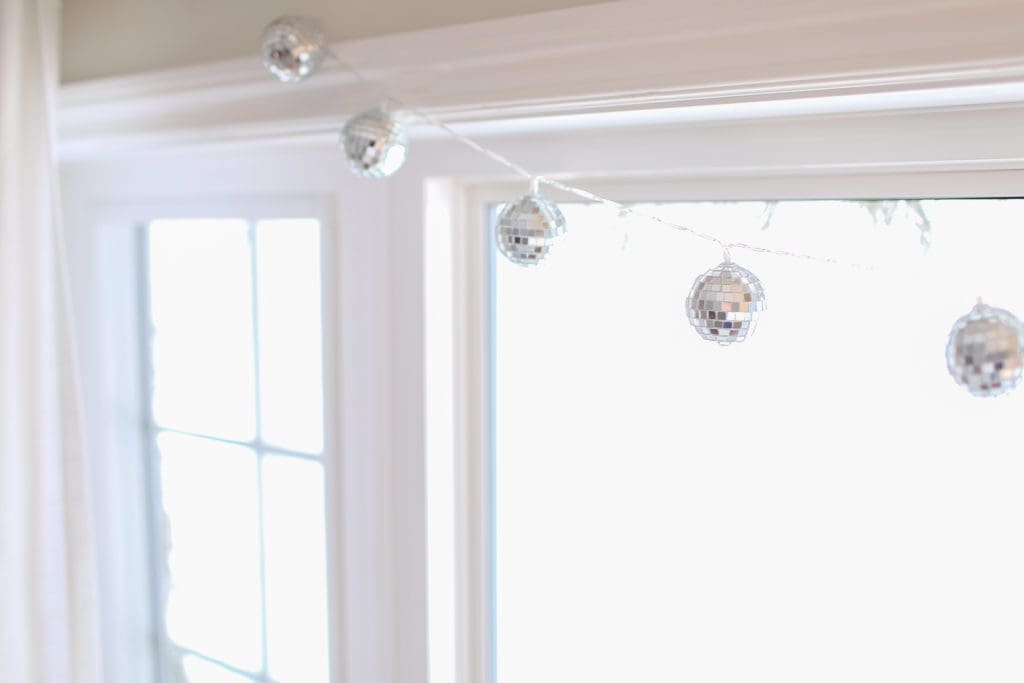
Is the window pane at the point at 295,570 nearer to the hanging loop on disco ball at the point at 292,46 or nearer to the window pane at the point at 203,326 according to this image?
the window pane at the point at 203,326

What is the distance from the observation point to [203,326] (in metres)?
1.34

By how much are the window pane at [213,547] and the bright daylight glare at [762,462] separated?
47cm

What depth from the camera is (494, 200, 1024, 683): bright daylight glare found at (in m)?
0.77

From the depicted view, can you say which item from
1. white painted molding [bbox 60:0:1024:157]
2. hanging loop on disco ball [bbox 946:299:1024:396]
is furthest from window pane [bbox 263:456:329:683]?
hanging loop on disco ball [bbox 946:299:1024:396]

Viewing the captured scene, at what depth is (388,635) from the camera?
41.2 inches

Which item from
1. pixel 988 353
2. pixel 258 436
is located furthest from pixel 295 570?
pixel 988 353

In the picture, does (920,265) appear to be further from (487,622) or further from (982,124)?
(487,622)

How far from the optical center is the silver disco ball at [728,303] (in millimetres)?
616

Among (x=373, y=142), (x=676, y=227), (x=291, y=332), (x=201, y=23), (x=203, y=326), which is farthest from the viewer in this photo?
(x=203, y=326)

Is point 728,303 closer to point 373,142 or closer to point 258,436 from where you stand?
point 373,142

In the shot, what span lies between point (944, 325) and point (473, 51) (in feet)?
1.63

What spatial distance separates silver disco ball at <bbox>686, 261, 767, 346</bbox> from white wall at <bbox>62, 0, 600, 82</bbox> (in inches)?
10.9

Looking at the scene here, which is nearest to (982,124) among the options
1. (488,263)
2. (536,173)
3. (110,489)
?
(536,173)

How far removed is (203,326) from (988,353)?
3.70 ft
